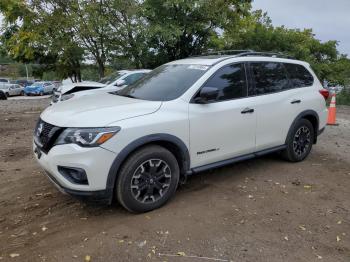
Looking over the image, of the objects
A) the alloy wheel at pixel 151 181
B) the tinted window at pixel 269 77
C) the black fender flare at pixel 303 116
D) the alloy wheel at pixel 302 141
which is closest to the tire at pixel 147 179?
the alloy wheel at pixel 151 181

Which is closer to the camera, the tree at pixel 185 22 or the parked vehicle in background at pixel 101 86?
the parked vehicle in background at pixel 101 86

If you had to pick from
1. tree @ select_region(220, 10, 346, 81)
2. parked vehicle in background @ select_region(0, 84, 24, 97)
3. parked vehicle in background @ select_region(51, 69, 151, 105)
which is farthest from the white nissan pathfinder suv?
parked vehicle in background @ select_region(0, 84, 24, 97)

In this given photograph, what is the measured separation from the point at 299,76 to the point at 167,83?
2.43 m

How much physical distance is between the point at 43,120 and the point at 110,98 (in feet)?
2.90

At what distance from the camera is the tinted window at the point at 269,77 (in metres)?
4.88

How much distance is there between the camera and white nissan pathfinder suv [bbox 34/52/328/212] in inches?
135

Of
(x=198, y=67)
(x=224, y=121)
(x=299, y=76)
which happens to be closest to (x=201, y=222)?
(x=224, y=121)

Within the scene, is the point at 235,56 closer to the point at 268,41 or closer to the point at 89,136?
the point at 89,136

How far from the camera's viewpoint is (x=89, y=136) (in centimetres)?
337

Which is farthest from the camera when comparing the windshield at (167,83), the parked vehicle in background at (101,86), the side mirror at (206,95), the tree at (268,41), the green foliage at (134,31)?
the tree at (268,41)

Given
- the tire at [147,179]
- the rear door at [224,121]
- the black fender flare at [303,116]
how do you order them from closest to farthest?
the tire at [147,179] < the rear door at [224,121] < the black fender flare at [303,116]

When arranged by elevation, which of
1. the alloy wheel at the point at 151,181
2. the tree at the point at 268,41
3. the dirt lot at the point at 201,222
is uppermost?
the tree at the point at 268,41

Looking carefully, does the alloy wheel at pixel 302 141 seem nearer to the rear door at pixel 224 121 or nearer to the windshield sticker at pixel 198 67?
the rear door at pixel 224 121

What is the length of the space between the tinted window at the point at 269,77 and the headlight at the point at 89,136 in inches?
93.7
